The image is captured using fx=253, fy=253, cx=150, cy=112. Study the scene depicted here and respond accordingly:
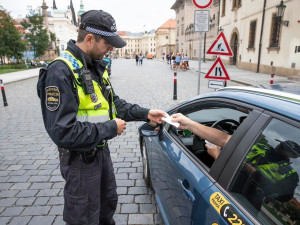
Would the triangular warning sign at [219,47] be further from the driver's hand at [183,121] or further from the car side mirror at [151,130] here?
the driver's hand at [183,121]

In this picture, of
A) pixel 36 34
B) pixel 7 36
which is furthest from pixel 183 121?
pixel 36 34

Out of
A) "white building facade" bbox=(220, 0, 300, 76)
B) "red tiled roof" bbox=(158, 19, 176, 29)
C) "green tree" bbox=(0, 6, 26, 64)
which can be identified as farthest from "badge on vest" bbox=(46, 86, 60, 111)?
"red tiled roof" bbox=(158, 19, 176, 29)

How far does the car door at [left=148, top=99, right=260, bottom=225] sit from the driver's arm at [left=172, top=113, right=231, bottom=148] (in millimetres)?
178

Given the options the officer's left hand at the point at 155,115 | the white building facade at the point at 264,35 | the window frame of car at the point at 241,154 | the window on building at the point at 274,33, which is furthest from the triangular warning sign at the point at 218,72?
the window on building at the point at 274,33

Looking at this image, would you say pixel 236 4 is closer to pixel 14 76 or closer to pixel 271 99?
pixel 14 76

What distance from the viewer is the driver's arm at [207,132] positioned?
216 centimetres

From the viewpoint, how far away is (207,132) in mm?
2242

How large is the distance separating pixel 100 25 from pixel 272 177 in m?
1.48

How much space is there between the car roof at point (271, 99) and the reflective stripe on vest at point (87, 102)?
92 centimetres

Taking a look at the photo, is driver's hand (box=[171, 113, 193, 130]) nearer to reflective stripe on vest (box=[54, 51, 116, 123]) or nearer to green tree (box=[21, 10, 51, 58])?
reflective stripe on vest (box=[54, 51, 116, 123])

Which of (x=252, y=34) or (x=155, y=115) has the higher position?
(x=252, y=34)

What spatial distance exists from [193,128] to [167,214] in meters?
0.82

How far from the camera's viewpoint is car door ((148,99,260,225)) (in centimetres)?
171

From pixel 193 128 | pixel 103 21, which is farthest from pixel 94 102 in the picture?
pixel 193 128
